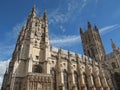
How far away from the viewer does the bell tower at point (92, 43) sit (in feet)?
231

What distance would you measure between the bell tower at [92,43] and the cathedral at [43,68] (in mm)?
13419

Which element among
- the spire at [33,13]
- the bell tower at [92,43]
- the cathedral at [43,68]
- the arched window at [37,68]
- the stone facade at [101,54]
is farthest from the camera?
the bell tower at [92,43]

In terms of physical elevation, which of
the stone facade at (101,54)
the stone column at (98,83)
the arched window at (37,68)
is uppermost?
the stone facade at (101,54)

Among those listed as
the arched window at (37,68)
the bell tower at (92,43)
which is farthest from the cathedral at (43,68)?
the bell tower at (92,43)

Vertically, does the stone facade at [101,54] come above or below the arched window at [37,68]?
above

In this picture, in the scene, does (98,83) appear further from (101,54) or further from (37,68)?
(101,54)

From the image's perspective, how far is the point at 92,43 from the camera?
75.2 meters

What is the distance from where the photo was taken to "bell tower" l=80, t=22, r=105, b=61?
231ft

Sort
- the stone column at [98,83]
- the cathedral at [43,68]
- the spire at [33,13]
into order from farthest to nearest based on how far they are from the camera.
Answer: the spire at [33,13] → the stone column at [98,83] → the cathedral at [43,68]

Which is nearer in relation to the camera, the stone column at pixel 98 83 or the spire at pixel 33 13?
the stone column at pixel 98 83

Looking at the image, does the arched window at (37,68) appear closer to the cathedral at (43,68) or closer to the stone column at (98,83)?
the cathedral at (43,68)

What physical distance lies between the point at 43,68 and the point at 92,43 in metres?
47.7

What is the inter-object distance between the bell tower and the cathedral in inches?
528

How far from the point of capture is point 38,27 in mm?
43094
